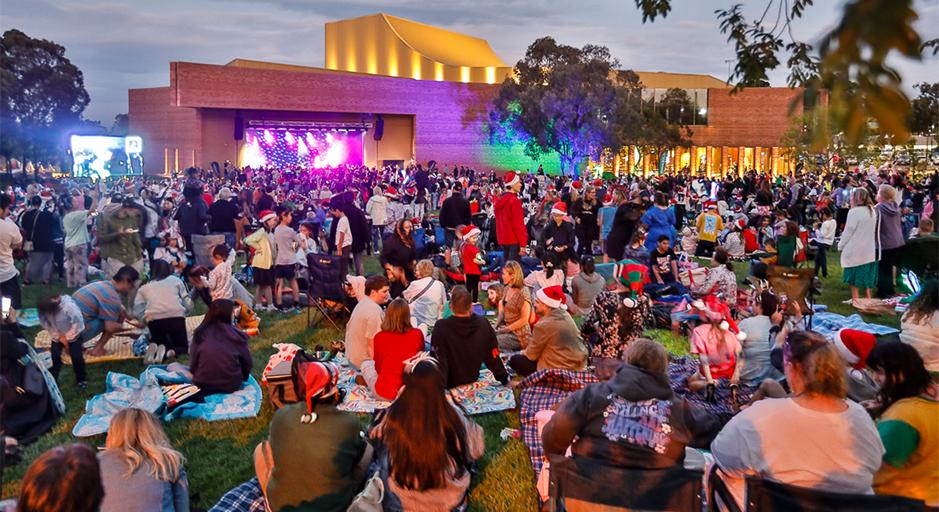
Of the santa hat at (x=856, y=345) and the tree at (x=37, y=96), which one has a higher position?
the tree at (x=37, y=96)

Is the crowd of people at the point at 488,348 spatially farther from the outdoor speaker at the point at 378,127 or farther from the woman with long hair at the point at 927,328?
the outdoor speaker at the point at 378,127

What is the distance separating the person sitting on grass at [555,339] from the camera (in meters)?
6.11

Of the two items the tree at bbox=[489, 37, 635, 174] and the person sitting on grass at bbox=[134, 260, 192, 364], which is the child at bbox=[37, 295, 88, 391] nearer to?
the person sitting on grass at bbox=[134, 260, 192, 364]

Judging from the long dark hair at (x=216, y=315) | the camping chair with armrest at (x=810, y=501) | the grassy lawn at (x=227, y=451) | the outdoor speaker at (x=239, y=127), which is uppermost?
the outdoor speaker at (x=239, y=127)

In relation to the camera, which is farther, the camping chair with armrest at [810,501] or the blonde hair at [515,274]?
the blonde hair at [515,274]

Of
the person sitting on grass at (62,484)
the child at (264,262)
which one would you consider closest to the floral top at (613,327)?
the person sitting on grass at (62,484)

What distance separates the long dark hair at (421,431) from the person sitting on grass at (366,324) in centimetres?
253

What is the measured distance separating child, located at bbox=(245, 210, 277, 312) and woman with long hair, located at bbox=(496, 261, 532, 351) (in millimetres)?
3653

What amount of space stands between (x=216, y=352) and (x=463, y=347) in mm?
2087

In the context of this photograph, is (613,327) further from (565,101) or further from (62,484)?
(565,101)

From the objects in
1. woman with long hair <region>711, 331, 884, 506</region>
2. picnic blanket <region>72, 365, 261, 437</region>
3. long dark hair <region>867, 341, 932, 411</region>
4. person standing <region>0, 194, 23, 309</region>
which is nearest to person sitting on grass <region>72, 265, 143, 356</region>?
picnic blanket <region>72, 365, 261, 437</region>

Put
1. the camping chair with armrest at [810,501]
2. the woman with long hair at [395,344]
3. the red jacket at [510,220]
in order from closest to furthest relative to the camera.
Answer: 1. the camping chair with armrest at [810,501]
2. the woman with long hair at [395,344]
3. the red jacket at [510,220]

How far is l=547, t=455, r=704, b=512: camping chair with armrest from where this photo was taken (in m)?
3.09

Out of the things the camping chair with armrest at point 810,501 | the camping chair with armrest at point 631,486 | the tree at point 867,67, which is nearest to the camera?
the tree at point 867,67
